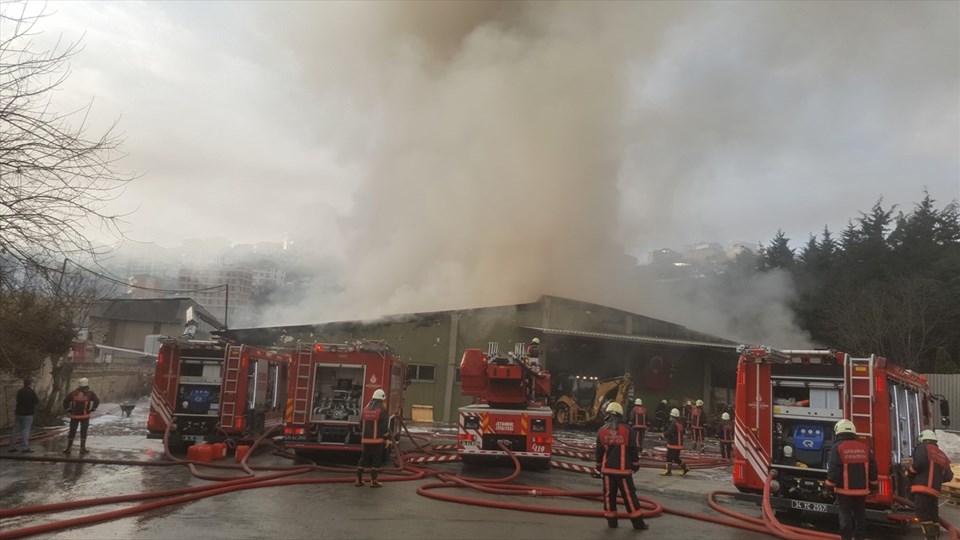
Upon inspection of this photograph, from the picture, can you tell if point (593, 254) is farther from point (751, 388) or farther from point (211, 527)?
point (211, 527)

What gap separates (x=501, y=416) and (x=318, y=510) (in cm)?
476

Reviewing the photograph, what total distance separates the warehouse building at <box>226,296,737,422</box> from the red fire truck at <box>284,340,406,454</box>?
11292 millimetres

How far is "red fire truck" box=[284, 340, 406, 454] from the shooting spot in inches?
471

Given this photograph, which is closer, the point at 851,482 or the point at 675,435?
the point at 851,482

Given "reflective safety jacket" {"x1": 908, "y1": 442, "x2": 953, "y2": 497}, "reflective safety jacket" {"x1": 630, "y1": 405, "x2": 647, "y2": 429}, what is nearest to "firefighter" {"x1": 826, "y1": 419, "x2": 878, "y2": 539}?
"reflective safety jacket" {"x1": 908, "y1": 442, "x2": 953, "y2": 497}

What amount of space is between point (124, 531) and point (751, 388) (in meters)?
8.01

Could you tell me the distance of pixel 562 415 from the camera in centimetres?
2431

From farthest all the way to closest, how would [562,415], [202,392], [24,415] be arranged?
[562,415]
[202,392]
[24,415]

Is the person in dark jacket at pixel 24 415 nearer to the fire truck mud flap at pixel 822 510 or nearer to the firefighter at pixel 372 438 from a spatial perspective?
the firefighter at pixel 372 438

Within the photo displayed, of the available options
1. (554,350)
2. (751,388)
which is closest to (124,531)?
(751,388)

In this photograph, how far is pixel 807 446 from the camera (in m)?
8.67

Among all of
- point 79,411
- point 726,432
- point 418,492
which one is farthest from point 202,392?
point 726,432

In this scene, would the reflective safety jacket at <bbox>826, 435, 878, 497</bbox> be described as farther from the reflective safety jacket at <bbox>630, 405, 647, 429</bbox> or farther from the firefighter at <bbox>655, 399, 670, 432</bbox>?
the firefighter at <bbox>655, 399, 670, 432</bbox>

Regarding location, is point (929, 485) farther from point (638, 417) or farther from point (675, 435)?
point (638, 417)
